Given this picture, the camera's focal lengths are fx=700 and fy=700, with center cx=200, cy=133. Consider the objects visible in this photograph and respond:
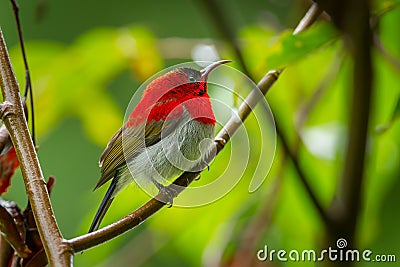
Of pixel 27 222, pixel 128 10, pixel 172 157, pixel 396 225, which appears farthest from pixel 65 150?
pixel 27 222

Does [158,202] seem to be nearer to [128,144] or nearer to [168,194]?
[168,194]

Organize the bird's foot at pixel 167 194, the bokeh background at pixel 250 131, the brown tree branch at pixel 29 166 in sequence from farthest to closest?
the bokeh background at pixel 250 131 → the bird's foot at pixel 167 194 → the brown tree branch at pixel 29 166

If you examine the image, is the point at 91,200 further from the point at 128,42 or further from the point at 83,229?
the point at 128,42

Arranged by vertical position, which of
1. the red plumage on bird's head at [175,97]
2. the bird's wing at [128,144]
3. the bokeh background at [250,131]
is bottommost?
the bokeh background at [250,131]

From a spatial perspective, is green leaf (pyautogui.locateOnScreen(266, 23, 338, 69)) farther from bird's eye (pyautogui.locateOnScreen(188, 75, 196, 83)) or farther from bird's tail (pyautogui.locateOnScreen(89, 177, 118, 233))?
bird's tail (pyautogui.locateOnScreen(89, 177, 118, 233))

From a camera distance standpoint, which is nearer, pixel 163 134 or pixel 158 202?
→ pixel 158 202

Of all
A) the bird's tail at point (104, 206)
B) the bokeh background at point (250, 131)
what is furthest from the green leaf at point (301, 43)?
the bird's tail at point (104, 206)

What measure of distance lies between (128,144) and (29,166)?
299 millimetres

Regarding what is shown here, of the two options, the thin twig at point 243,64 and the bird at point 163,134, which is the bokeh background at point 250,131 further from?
the thin twig at point 243,64

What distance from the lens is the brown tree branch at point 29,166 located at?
483 mm

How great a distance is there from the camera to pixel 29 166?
522mm

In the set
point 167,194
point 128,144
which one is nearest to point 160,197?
point 167,194

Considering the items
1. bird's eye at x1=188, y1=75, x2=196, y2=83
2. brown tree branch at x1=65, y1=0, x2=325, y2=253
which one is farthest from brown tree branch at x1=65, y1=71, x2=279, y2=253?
bird's eye at x1=188, y1=75, x2=196, y2=83

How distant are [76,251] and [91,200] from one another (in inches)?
33.6
